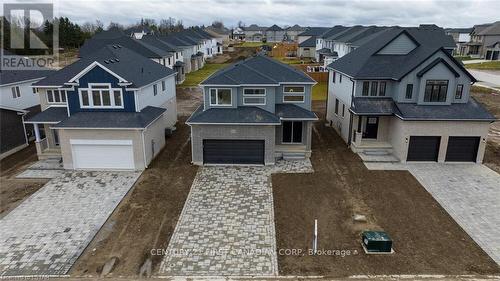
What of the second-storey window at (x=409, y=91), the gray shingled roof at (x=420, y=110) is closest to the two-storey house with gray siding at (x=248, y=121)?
the gray shingled roof at (x=420, y=110)

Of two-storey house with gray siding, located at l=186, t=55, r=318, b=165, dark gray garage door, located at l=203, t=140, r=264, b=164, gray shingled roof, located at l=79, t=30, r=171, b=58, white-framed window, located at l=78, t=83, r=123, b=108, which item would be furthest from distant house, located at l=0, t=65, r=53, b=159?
gray shingled roof, located at l=79, t=30, r=171, b=58

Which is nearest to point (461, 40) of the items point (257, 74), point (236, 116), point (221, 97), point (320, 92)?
point (320, 92)

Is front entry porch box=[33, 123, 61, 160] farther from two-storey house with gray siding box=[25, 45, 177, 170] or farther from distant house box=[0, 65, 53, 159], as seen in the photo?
distant house box=[0, 65, 53, 159]

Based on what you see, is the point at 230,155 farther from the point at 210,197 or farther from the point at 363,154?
the point at 363,154

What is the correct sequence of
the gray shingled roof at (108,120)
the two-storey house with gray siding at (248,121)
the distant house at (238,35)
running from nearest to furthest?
the gray shingled roof at (108,120), the two-storey house with gray siding at (248,121), the distant house at (238,35)

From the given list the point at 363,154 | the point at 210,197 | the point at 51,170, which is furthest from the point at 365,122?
the point at 51,170

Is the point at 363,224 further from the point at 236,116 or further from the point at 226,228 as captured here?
the point at 236,116

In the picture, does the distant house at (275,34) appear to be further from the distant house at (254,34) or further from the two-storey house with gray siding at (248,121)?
the two-storey house with gray siding at (248,121)
